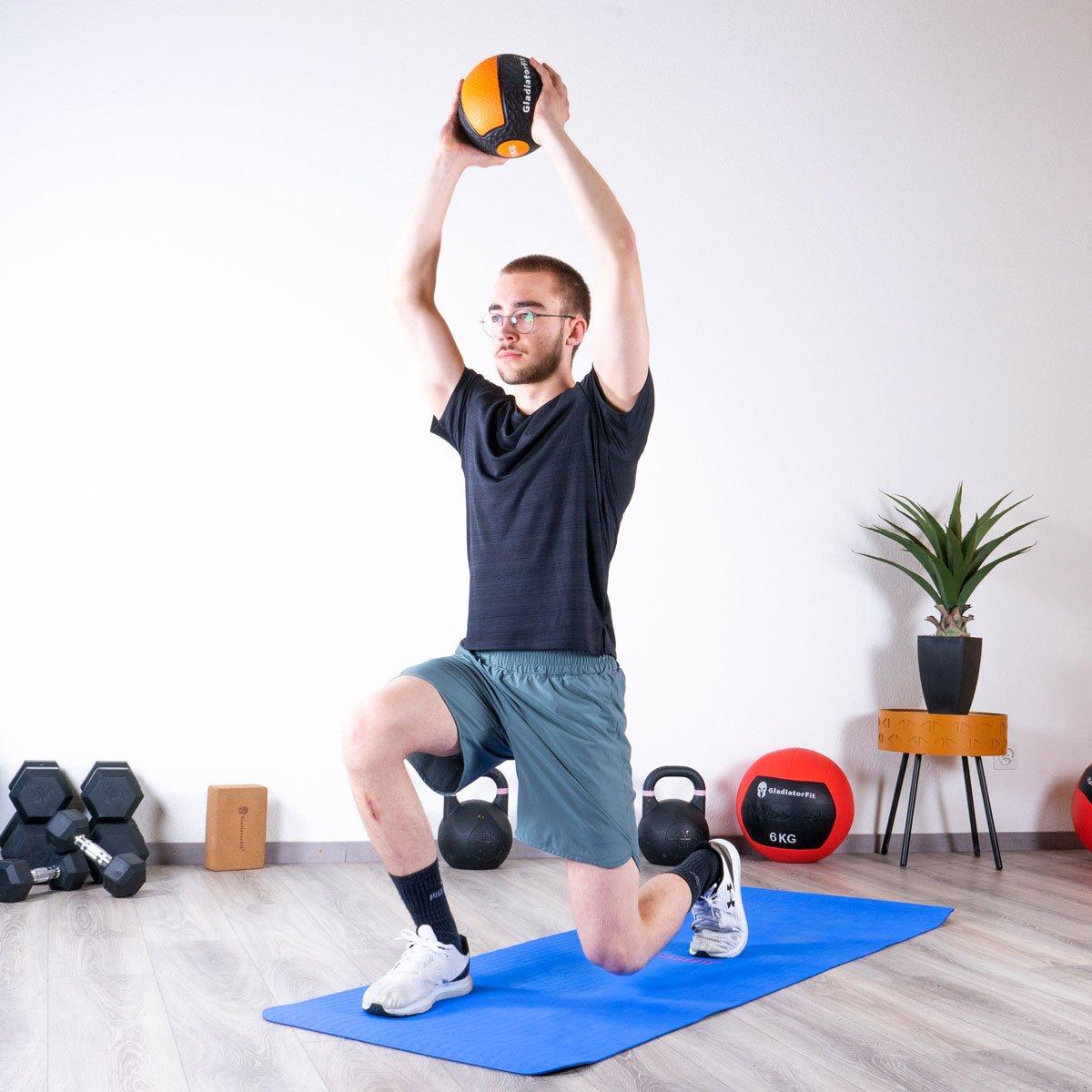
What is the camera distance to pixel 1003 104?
179 inches

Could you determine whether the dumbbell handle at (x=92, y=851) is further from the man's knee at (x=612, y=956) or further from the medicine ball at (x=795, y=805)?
the medicine ball at (x=795, y=805)

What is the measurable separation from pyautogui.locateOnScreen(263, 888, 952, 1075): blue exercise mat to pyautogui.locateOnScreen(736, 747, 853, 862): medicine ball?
0.74 metres

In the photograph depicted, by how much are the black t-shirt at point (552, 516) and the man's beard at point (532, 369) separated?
0.06 meters

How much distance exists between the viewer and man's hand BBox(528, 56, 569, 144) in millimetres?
1977

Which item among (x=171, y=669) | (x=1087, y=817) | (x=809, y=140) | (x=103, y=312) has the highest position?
(x=809, y=140)

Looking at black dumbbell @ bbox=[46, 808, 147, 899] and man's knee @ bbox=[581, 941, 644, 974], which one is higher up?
man's knee @ bbox=[581, 941, 644, 974]

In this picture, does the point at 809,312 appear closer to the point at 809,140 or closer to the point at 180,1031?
the point at 809,140

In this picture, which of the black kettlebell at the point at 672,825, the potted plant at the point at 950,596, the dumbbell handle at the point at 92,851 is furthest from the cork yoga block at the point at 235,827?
the potted plant at the point at 950,596

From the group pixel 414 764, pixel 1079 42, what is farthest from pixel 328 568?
pixel 1079 42

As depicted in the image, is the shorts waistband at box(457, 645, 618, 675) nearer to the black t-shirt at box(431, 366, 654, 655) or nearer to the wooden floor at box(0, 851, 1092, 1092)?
the black t-shirt at box(431, 366, 654, 655)

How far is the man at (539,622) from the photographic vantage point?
200 centimetres

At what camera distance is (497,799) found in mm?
3645

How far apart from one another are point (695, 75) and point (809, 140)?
1.59ft

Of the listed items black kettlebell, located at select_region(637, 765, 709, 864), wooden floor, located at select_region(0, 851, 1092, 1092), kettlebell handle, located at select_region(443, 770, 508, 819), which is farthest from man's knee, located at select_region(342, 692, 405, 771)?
black kettlebell, located at select_region(637, 765, 709, 864)
